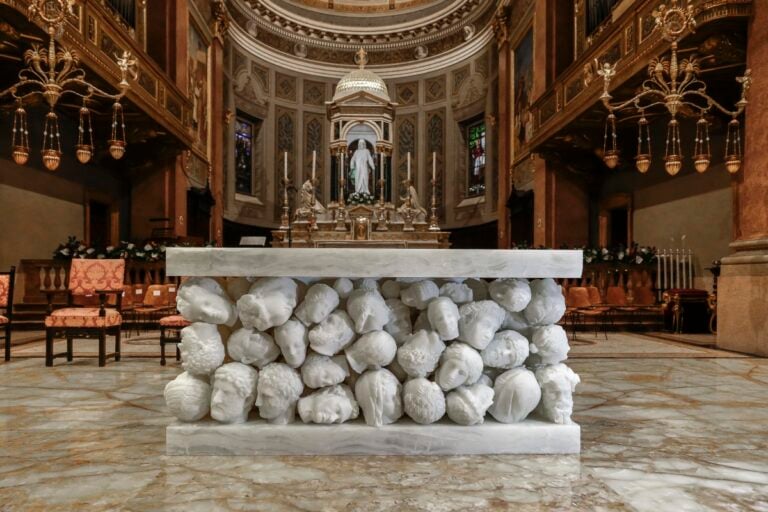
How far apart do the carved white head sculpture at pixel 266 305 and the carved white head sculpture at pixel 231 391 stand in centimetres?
18

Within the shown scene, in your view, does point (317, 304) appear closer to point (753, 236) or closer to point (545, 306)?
point (545, 306)

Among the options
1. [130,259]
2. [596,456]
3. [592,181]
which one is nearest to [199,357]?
[596,456]

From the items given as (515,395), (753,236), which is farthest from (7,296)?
(753,236)

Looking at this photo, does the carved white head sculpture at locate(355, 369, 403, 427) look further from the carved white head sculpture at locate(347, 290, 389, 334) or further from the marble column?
the marble column

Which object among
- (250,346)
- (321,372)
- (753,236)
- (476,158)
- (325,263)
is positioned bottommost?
(321,372)

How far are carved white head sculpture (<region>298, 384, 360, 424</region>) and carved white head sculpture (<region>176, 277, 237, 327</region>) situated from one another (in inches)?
18.0

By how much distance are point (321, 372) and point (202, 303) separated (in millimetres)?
536

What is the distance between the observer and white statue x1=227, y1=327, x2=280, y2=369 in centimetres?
211

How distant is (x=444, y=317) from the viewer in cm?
209

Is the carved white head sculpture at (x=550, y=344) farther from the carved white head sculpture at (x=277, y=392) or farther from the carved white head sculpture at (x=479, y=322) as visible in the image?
the carved white head sculpture at (x=277, y=392)

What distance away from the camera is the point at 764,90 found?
515 centimetres

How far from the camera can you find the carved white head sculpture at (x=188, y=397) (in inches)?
82.4

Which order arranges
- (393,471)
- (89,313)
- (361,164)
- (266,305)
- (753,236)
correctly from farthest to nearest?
1. (361,164)
2. (753,236)
3. (89,313)
4. (266,305)
5. (393,471)

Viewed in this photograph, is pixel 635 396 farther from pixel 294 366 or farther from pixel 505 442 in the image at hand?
pixel 294 366
